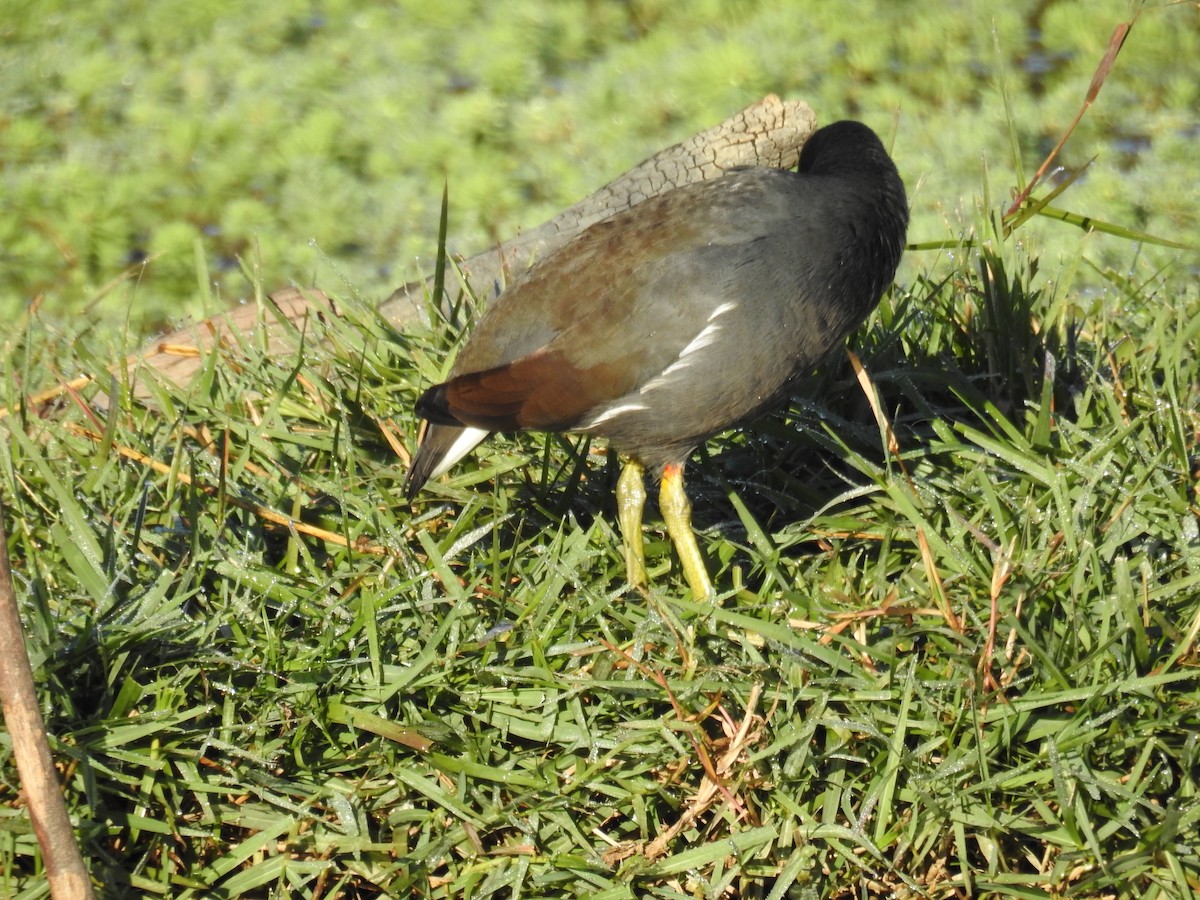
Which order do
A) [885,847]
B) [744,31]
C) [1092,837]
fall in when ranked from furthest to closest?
[744,31] → [885,847] → [1092,837]

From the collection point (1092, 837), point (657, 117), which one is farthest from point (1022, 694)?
point (657, 117)

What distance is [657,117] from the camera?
5012 mm

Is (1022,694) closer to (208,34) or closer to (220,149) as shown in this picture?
(220,149)

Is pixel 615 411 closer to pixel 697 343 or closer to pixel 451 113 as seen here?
pixel 697 343

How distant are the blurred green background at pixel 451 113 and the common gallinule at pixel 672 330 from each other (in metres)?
1.90

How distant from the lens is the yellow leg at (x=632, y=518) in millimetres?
2328

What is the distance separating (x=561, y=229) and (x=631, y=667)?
134 centimetres

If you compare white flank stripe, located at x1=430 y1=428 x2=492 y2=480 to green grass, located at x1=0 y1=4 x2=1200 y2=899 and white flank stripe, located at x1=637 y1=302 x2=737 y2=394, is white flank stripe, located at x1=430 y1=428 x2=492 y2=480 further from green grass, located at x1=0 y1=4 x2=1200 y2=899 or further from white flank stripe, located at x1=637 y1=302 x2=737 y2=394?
white flank stripe, located at x1=637 y1=302 x2=737 y2=394

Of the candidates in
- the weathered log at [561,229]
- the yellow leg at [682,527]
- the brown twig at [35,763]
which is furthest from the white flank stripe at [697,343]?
the brown twig at [35,763]

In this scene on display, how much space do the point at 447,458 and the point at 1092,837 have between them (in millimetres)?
1265

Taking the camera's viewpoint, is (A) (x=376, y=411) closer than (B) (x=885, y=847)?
No

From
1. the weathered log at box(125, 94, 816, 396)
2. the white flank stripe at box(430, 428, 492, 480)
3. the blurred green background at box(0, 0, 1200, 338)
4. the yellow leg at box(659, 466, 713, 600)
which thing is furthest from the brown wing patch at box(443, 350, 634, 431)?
the blurred green background at box(0, 0, 1200, 338)

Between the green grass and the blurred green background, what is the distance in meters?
1.84

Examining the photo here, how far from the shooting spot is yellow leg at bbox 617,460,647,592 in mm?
2328
